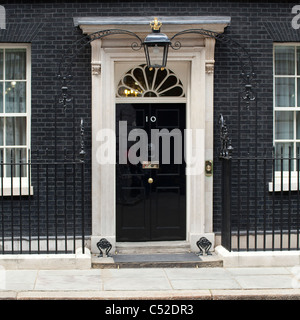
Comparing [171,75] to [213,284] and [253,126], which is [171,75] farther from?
[213,284]

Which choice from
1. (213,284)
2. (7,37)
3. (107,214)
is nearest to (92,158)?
(107,214)

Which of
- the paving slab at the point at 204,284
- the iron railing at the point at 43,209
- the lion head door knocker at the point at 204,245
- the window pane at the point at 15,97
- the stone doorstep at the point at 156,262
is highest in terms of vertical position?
the window pane at the point at 15,97

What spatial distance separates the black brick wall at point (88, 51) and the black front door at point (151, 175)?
1.99ft

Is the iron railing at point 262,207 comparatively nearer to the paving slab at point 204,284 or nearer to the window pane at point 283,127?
the window pane at point 283,127

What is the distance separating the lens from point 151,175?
412 inches

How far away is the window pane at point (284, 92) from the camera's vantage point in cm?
1062

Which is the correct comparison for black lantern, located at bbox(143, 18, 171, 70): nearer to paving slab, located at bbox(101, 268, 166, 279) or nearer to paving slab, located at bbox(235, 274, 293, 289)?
paving slab, located at bbox(101, 268, 166, 279)

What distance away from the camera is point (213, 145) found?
33.6ft

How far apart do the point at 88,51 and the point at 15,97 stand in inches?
55.9

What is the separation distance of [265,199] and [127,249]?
234 centimetres

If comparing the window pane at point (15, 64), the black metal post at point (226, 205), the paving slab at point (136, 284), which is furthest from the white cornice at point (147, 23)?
the paving slab at point (136, 284)

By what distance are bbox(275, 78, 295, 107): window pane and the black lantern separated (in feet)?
7.90

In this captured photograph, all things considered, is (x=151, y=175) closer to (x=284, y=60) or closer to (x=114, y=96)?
(x=114, y=96)

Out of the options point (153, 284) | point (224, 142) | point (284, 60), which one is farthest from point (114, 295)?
point (284, 60)
